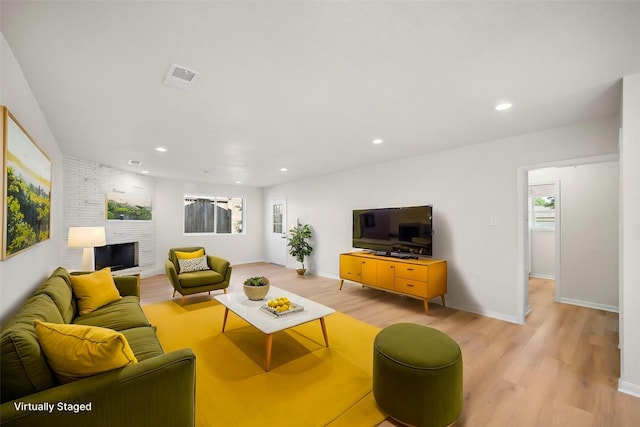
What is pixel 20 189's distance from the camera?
193cm

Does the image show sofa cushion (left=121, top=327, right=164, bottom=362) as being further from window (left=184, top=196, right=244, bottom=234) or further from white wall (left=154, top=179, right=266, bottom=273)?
window (left=184, top=196, right=244, bottom=234)

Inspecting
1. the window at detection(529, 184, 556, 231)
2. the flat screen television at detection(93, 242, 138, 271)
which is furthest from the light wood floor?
the window at detection(529, 184, 556, 231)

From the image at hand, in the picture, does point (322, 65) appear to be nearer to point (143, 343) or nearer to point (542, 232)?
point (143, 343)

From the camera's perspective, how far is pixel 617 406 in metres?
1.98

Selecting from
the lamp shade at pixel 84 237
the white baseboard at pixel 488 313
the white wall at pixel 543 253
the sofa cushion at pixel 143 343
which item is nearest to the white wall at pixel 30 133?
the lamp shade at pixel 84 237

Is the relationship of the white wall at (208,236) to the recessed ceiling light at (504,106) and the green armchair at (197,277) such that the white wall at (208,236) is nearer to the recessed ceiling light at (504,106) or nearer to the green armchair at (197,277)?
the green armchair at (197,277)

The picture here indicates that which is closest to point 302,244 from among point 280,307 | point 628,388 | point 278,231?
point 278,231

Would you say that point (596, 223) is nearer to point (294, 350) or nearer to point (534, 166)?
point (534, 166)

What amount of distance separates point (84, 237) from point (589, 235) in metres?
7.28

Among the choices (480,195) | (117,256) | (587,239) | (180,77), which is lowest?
(117,256)

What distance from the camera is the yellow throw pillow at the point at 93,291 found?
2.68m

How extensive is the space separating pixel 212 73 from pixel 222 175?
4.57 metres

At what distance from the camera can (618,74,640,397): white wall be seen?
2.08 m

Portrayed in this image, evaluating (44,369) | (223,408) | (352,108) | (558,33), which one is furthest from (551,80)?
(44,369)
